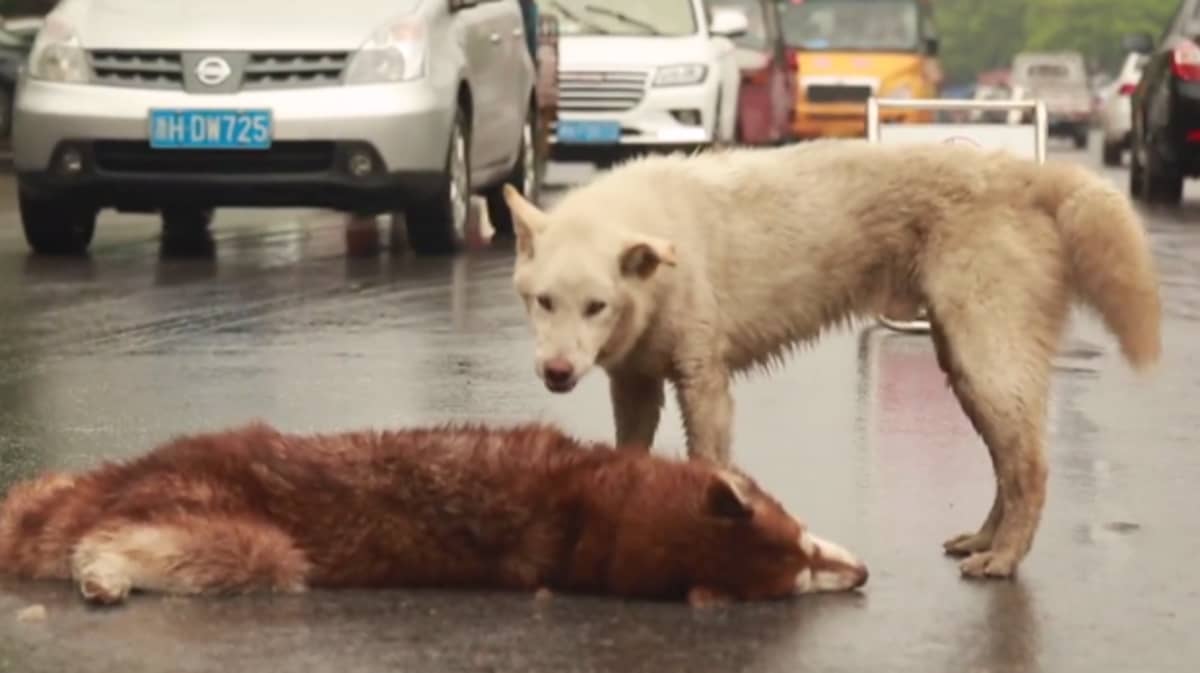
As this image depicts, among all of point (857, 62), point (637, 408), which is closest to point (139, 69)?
point (637, 408)

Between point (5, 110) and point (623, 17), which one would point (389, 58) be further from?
point (5, 110)

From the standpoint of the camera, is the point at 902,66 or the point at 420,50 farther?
the point at 902,66

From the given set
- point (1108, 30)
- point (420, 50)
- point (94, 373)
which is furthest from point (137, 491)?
point (1108, 30)

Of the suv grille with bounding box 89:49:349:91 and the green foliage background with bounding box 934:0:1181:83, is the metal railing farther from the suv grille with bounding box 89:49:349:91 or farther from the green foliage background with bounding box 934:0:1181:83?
the green foliage background with bounding box 934:0:1181:83

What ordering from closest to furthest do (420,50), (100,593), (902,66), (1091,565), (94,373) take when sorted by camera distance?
(100,593)
(1091,565)
(94,373)
(420,50)
(902,66)

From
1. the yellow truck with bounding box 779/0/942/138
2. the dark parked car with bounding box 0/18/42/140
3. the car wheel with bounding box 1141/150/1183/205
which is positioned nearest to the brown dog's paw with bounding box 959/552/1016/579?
the car wheel with bounding box 1141/150/1183/205

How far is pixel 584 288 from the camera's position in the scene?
7.07 metres

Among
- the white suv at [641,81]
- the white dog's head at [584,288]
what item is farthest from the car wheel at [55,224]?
the white dog's head at [584,288]

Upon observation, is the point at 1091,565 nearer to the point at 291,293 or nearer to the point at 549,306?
the point at 549,306

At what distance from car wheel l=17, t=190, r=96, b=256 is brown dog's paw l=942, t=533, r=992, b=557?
9.48 metres

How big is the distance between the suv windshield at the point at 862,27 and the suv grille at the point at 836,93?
52 cm

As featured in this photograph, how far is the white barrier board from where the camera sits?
560 inches

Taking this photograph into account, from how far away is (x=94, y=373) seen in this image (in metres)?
10.6

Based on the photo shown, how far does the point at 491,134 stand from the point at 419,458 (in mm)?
11076
